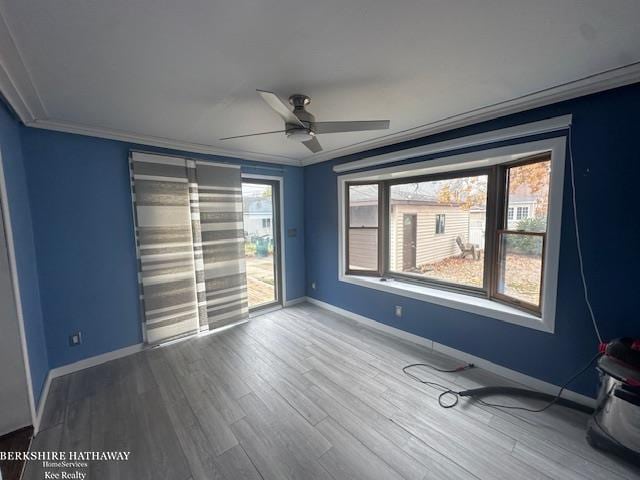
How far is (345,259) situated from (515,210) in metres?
2.09

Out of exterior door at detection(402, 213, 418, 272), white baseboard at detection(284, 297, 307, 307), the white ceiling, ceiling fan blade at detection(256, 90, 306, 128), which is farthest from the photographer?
white baseboard at detection(284, 297, 307, 307)

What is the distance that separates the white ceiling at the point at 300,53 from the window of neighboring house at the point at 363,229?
1.46 m

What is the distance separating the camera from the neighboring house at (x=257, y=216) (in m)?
3.73

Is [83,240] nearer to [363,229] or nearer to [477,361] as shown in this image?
[363,229]

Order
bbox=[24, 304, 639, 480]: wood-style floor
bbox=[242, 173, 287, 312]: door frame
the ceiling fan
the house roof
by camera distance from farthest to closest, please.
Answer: bbox=[242, 173, 287, 312]: door frame < the house roof < the ceiling fan < bbox=[24, 304, 639, 480]: wood-style floor

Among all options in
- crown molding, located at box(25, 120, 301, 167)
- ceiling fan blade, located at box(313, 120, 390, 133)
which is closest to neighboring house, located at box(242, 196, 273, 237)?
crown molding, located at box(25, 120, 301, 167)

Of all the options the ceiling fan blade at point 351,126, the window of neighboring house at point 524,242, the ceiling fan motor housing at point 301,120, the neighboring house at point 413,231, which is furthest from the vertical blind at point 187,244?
the window of neighboring house at point 524,242

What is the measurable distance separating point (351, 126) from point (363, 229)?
2.04m

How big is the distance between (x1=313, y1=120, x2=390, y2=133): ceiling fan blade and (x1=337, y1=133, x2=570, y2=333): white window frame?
114 centimetres

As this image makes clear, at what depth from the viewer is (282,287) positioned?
4.14 metres

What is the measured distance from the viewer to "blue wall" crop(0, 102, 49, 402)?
1.83 meters

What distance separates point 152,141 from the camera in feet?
9.20

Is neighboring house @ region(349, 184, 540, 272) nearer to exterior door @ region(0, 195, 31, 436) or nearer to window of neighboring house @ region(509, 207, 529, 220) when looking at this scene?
window of neighboring house @ region(509, 207, 529, 220)

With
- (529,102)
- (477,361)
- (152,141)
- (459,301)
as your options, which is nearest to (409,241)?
(459,301)
